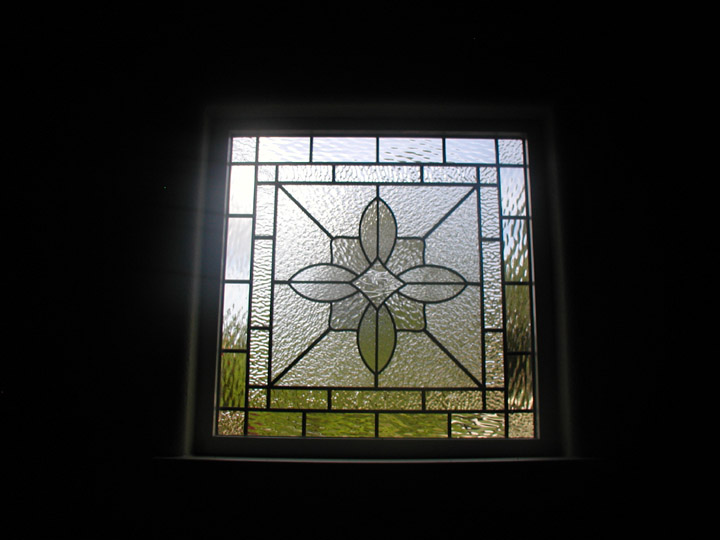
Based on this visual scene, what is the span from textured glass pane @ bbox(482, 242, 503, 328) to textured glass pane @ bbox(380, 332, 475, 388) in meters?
0.17

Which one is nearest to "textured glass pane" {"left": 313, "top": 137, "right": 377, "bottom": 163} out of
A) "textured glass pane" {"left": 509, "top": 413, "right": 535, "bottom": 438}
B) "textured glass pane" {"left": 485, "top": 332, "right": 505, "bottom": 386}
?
"textured glass pane" {"left": 485, "top": 332, "right": 505, "bottom": 386}

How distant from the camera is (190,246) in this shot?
1222 millimetres

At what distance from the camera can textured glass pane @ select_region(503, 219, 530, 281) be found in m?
1.30

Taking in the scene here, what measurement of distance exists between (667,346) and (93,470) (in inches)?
63.2

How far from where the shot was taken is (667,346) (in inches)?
45.3

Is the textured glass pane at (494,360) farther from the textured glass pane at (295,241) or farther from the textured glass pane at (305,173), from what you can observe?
the textured glass pane at (305,173)

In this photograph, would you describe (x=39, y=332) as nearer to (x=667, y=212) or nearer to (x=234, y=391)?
(x=234, y=391)

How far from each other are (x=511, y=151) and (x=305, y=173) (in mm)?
685

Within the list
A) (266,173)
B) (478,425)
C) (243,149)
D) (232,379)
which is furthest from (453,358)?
(243,149)

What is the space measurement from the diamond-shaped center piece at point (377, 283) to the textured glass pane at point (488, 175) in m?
0.44

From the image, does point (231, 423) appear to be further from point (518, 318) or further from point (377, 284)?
point (518, 318)

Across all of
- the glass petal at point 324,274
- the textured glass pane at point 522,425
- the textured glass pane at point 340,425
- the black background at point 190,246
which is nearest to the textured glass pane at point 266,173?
the black background at point 190,246

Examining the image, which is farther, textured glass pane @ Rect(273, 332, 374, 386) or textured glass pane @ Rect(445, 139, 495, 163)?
textured glass pane @ Rect(445, 139, 495, 163)

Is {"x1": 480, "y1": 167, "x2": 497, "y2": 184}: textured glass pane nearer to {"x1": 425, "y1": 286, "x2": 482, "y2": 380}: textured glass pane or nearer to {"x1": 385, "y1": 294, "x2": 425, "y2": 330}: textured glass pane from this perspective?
{"x1": 425, "y1": 286, "x2": 482, "y2": 380}: textured glass pane
